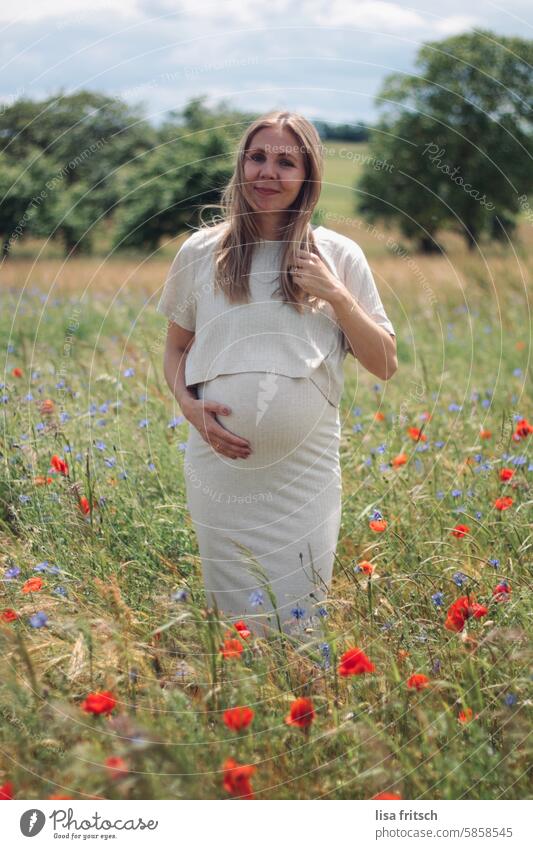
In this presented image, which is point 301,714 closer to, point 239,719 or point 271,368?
point 239,719

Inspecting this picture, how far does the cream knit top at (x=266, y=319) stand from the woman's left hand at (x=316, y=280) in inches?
5.6

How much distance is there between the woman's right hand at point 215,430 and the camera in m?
2.73

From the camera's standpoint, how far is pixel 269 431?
2729 mm

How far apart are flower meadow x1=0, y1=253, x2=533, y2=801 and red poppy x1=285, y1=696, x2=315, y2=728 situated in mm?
12

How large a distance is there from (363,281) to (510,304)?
6088 millimetres

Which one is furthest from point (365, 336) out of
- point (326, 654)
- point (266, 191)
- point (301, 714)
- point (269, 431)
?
point (301, 714)

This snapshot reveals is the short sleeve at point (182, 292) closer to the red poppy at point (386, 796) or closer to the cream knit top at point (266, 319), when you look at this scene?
the cream knit top at point (266, 319)

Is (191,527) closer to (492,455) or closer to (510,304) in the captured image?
(492,455)

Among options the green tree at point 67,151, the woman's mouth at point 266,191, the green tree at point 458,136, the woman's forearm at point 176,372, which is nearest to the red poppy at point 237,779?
the woman's forearm at point 176,372

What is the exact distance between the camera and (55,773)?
6.91 feet

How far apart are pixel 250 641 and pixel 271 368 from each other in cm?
87

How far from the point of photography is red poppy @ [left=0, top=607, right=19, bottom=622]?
2.59 metres

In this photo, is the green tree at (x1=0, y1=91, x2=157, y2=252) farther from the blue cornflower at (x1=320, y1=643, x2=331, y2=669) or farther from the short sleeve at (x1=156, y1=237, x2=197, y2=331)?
the blue cornflower at (x1=320, y1=643, x2=331, y2=669)

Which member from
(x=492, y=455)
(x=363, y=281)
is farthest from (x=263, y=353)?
(x=492, y=455)
